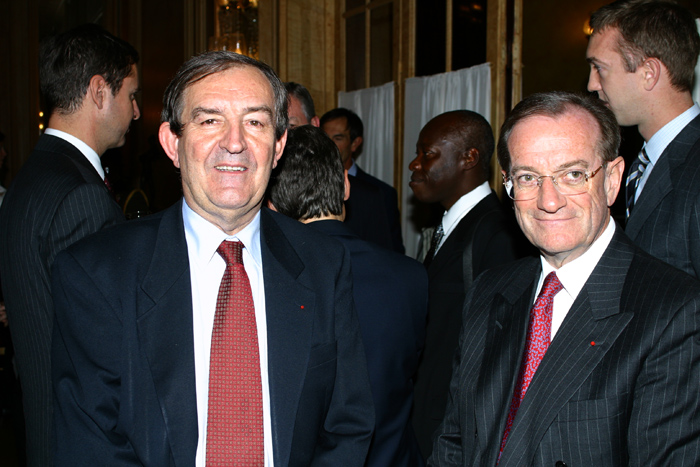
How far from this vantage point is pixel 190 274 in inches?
55.9

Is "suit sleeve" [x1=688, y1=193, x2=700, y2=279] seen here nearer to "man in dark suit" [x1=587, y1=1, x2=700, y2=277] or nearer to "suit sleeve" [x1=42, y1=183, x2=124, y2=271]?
"man in dark suit" [x1=587, y1=1, x2=700, y2=277]

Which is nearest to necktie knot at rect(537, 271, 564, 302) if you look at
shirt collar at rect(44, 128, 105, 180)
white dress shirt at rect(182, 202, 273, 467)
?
white dress shirt at rect(182, 202, 273, 467)

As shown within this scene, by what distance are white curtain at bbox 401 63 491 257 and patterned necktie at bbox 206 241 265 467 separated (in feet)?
11.9

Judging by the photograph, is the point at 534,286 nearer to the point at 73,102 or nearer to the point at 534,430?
the point at 534,430

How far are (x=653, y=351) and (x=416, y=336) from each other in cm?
90

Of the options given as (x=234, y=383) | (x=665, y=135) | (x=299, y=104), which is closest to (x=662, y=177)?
(x=665, y=135)

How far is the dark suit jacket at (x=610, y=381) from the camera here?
4.18 ft

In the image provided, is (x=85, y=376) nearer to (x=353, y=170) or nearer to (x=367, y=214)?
(x=367, y=214)

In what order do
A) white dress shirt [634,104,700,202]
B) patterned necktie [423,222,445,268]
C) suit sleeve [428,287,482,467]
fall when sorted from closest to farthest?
suit sleeve [428,287,482,467] → white dress shirt [634,104,700,202] → patterned necktie [423,222,445,268]

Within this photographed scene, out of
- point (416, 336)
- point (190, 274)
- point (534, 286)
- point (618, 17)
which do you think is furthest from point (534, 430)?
point (618, 17)

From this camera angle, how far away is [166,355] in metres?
1.32

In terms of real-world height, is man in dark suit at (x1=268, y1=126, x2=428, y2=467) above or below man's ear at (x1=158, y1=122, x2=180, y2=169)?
below

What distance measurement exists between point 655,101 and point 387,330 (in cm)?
128

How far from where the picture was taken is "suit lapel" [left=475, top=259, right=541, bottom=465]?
1.52m
